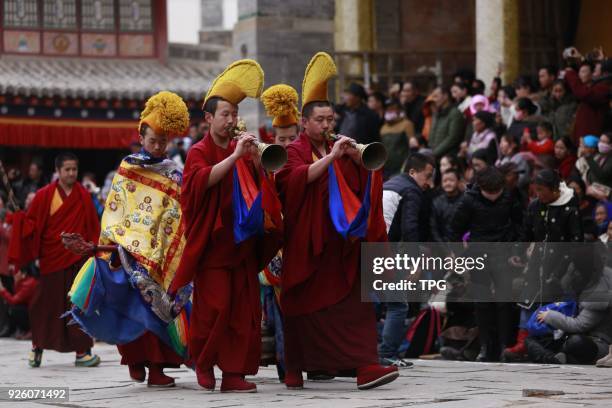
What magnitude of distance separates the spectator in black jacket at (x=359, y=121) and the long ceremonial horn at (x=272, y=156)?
551 centimetres

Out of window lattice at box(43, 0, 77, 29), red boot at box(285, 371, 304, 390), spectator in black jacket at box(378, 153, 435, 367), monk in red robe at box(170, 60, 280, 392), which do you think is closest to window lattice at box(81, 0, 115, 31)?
window lattice at box(43, 0, 77, 29)

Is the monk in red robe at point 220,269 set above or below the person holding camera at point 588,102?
below

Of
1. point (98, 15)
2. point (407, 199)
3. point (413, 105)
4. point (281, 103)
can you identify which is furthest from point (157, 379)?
point (98, 15)

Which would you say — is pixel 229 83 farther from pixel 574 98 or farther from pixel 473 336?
pixel 574 98

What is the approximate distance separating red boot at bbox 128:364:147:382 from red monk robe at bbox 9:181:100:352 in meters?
2.30

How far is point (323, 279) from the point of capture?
7980 millimetres

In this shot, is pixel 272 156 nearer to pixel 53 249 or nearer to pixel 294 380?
pixel 294 380

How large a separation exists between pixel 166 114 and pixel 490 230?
2.81m

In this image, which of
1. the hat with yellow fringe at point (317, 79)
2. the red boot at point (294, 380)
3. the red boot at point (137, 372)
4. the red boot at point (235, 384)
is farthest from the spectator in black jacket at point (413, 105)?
the red boot at point (235, 384)

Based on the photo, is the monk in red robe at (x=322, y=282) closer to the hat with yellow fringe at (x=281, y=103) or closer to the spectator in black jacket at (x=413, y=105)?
the hat with yellow fringe at (x=281, y=103)

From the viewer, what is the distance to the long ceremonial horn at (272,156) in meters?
7.71

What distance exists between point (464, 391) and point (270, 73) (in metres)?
8.22

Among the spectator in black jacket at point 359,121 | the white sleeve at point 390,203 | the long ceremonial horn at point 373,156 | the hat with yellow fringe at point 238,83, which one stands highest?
the hat with yellow fringe at point 238,83

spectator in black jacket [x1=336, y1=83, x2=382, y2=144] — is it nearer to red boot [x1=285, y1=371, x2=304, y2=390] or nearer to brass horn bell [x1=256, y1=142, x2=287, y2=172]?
red boot [x1=285, y1=371, x2=304, y2=390]
